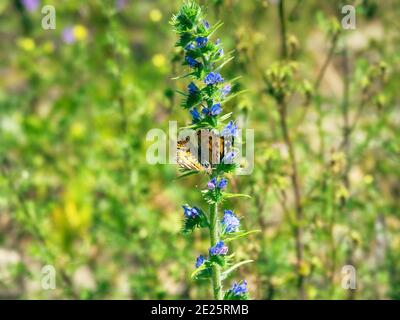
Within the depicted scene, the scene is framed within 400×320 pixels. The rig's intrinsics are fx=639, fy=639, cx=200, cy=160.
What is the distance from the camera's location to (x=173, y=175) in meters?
6.29

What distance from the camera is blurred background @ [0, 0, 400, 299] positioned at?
4.71 metres

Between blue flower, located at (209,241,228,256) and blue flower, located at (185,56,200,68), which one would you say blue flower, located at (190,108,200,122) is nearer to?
blue flower, located at (185,56,200,68)

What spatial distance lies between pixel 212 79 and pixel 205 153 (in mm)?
357

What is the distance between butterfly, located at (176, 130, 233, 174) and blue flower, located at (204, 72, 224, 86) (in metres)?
0.23

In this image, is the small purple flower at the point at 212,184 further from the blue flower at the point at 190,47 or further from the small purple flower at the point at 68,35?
the small purple flower at the point at 68,35

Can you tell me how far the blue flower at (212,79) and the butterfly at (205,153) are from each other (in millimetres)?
234

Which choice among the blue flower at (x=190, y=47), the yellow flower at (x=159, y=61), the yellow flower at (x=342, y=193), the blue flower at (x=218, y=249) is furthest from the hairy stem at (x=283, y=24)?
the yellow flower at (x=159, y=61)

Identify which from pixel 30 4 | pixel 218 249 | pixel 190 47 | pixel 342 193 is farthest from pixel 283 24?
pixel 30 4

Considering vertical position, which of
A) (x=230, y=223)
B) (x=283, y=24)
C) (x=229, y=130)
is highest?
(x=283, y=24)

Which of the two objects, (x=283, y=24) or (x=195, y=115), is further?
(x=283, y=24)

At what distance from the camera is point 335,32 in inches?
177

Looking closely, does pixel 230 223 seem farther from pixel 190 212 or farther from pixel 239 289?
pixel 239 289

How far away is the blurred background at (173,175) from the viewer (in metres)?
4.71
